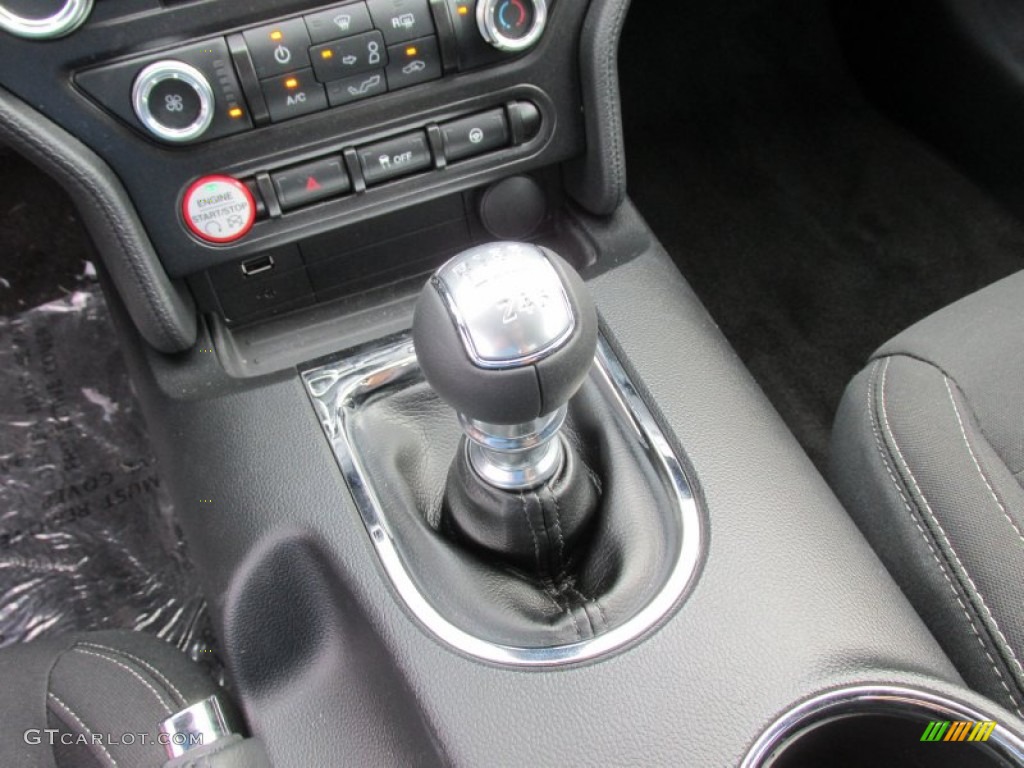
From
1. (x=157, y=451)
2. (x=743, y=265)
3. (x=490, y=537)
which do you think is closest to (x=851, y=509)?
(x=490, y=537)

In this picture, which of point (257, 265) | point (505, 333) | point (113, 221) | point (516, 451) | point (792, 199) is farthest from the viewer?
point (792, 199)

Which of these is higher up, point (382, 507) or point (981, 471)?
point (382, 507)

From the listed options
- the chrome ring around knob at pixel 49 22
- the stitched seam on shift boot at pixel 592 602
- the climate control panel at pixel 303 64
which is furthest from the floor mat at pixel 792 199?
the chrome ring around knob at pixel 49 22

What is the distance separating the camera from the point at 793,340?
5.46 feet

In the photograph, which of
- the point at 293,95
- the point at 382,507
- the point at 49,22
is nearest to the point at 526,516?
the point at 382,507

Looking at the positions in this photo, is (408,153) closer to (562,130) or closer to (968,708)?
(562,130)

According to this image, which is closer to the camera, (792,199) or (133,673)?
(133,673)

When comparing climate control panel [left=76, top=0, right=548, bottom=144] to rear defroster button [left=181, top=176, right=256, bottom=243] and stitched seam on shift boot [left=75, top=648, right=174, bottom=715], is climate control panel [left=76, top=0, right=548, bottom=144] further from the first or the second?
stitched seam on shift boot [left=75, top=648, right=174, bottom=715]

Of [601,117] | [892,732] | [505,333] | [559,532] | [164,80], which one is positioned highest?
[164,80]

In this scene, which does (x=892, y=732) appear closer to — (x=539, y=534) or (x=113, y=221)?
(x=539, y=534)

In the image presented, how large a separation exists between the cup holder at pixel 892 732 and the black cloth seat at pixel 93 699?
0.44 m

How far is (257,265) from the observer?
0.93 m

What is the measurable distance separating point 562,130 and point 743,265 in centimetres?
92

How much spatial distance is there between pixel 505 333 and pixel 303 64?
0.38 metres
